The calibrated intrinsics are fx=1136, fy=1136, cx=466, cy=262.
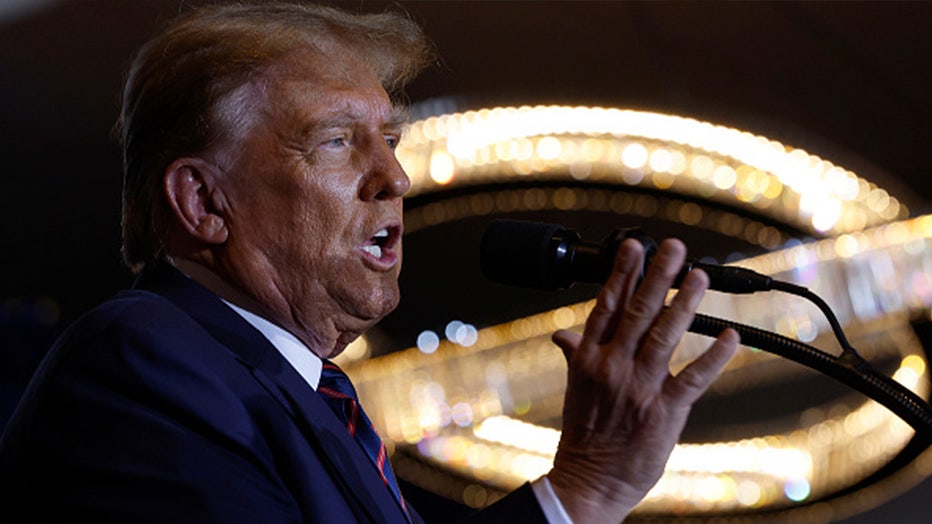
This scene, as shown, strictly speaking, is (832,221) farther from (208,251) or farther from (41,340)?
(41,340)

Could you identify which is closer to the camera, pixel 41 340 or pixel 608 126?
pixel 608 126

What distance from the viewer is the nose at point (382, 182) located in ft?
4.53

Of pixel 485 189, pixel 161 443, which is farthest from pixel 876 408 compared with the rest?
pixel 161 443

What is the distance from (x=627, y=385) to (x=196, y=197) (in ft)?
1.99

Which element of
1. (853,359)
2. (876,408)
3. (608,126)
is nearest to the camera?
(853,359)

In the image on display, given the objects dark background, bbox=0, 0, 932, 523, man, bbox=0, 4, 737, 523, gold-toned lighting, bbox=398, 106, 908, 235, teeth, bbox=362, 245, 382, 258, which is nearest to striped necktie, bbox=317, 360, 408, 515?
man, bbox=0, 4, 737, 523

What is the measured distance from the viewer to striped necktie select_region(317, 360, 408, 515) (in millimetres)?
1288

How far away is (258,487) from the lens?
106cm

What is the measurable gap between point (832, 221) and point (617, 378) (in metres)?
1.88

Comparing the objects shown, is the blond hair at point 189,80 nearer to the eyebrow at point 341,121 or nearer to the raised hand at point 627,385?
the eyebrow at point 341,121

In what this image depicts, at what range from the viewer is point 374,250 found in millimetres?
1401

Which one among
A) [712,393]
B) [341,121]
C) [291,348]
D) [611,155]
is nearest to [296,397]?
[291,348]

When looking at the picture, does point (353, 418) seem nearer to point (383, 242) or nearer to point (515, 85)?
point (383, 242)

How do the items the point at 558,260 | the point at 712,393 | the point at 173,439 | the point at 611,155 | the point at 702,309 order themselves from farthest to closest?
1. the point at 712,393
2. the point at 702,309
3. the point at 611,155
4. the point at 558,260
5. the point at 173,439
